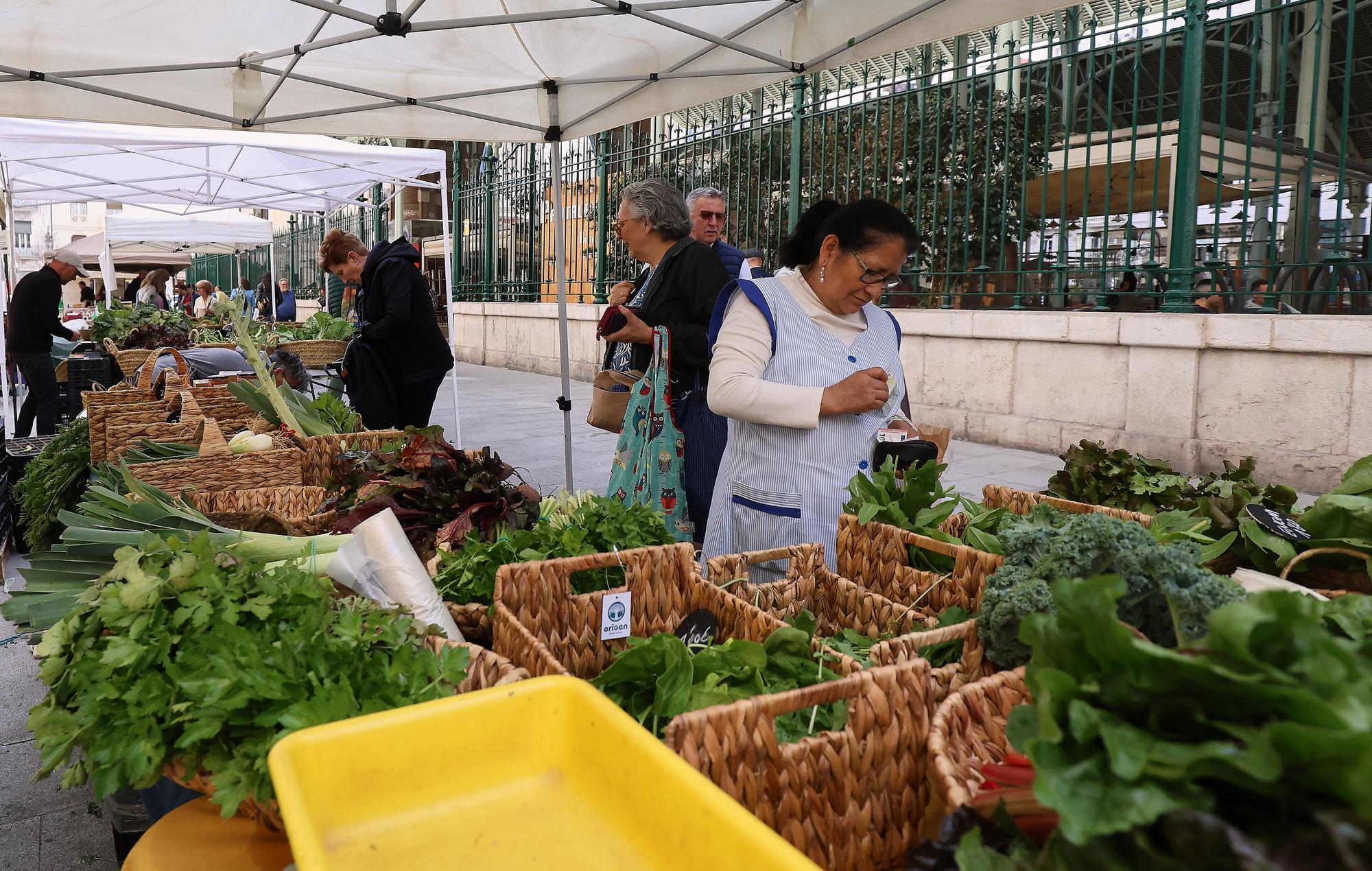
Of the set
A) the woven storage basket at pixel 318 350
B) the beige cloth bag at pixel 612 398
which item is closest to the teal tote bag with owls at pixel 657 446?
the beige cloth bag at pixel 612 398

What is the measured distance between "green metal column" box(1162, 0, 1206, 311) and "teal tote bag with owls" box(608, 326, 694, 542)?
4705mm

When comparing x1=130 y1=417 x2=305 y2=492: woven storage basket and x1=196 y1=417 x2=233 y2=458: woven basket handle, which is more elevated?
x1=196 y1=417 x2=233 y2=458: woven basket handle

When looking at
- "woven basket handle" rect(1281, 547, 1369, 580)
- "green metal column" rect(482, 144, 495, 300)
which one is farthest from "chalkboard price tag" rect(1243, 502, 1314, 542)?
"green metal column" rect(482, 144, 495, 300)

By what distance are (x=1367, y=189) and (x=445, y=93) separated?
27.0 ft

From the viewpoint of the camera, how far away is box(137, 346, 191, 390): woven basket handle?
209 inches

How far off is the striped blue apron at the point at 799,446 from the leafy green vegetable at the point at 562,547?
651 millimetres

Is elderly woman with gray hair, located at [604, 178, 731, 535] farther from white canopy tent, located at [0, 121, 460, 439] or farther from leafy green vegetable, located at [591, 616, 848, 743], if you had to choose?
white canopy tent, located at [0, 121, 460, 439]

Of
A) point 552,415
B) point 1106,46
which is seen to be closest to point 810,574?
point 1106,46

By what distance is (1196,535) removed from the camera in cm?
202

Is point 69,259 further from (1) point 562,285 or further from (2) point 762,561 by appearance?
(2) point 762,561

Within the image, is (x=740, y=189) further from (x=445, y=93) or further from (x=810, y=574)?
(x=810, y=574)

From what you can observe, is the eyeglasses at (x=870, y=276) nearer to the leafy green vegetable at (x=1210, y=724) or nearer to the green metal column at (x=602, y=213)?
the leafy green vegetable at (x=1210, y=724)

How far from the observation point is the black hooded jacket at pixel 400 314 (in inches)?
224

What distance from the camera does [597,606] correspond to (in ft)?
5.96
